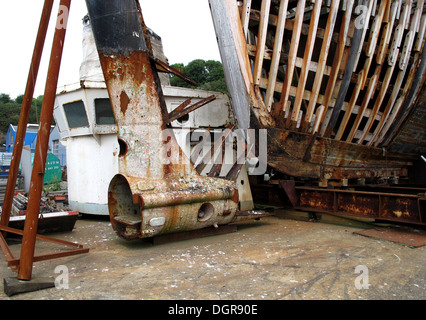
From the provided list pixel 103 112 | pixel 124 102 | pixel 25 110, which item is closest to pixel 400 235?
pixel 124 102

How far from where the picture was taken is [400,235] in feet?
15.8

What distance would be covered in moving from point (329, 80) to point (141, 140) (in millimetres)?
3696

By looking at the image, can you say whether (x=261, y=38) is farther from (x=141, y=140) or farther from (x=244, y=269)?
(x=244, y=269)

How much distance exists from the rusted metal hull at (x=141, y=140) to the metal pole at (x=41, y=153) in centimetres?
106

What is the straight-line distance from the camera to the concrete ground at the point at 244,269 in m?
2.92

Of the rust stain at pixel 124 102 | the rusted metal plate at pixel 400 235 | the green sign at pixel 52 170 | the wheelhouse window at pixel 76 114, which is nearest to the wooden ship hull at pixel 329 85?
the rusted metal plate at pixel 400 235

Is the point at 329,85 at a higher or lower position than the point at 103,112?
higher

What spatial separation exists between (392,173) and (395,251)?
12.4 ft

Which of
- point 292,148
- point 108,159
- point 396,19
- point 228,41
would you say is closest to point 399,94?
point 396,19

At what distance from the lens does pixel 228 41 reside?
5367 millimetres

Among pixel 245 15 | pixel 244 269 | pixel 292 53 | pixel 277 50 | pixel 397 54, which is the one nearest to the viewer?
pixel 244 269

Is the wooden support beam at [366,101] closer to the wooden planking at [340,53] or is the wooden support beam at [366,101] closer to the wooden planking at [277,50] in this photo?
the wooden planking at [340,53]

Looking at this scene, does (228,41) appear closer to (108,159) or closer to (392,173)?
(108,159)

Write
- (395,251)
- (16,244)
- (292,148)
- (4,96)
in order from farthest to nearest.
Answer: (4,96)
(292,148)
(16,244)
(395,251)
